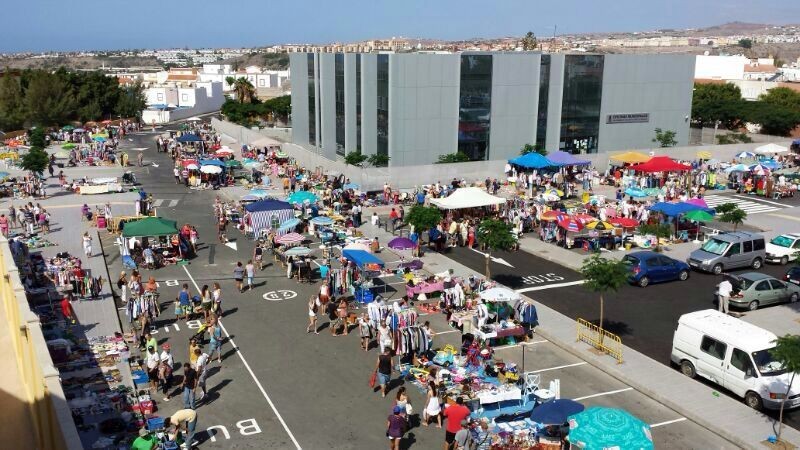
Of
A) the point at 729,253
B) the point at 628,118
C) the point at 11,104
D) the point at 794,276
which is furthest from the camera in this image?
the point at 11,104

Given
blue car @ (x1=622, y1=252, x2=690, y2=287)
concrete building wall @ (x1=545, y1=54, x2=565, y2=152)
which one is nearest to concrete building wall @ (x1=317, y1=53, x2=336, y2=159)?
concrete building wall @ (x1=545, y1=54, x2=565, y2=152)

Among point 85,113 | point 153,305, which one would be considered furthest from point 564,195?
point 85,113

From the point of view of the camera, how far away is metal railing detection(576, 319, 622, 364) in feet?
63.0

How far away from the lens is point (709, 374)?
57.5 feet

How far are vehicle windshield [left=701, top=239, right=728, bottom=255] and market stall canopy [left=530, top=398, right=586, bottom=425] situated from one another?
15737mm

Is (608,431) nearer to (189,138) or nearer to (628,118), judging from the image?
(628,118)

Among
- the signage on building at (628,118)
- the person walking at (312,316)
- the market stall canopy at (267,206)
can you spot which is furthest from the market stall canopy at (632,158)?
the person walking at (312,316)

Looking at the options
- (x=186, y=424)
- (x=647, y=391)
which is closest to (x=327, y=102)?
(x=647, y=391)

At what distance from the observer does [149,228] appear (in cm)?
2772

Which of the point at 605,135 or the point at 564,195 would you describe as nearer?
the point at 564,195

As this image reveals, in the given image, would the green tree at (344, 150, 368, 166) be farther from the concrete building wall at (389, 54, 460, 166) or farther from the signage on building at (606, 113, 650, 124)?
the signage on building at (606, 113, 650, 124)

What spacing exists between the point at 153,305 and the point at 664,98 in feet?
148

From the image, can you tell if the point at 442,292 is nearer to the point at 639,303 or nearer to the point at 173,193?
the point at 639,303

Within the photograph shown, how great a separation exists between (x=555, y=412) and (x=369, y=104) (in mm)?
38010
